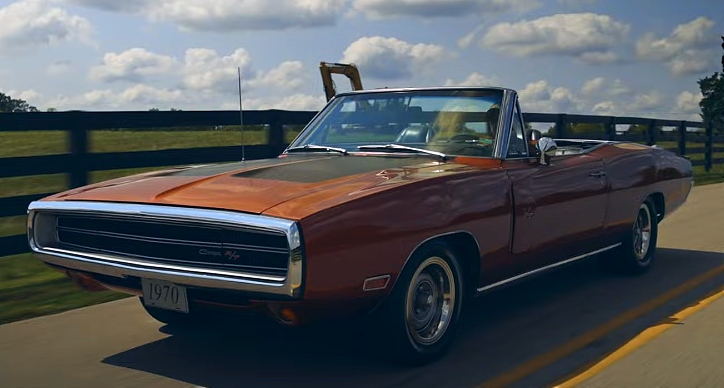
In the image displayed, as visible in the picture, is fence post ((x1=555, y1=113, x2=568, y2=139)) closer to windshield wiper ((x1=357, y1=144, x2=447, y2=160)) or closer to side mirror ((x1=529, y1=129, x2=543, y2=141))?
side mirror ((x1=529, y1=129, x2=543, y2=141))

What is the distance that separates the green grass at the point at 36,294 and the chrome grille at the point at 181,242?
1.50 m

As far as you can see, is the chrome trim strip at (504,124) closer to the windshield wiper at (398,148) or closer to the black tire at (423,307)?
the windshield wiper at (398,148)

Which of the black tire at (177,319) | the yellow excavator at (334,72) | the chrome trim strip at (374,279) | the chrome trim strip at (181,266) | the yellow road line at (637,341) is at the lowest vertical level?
the yellow road line at (637,341)

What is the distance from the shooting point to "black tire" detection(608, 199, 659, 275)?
7320 millimetres

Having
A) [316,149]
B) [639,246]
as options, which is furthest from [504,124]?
[639,246]

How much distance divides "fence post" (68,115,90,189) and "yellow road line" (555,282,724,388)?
216 inches

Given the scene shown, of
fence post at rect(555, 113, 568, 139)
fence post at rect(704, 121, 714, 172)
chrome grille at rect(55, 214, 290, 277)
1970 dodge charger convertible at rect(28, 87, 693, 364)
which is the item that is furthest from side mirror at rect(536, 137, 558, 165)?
fence post at rect(704, 121, 714, 172)

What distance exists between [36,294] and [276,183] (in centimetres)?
306

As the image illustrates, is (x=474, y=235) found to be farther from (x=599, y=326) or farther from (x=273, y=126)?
(x=273, y=126)

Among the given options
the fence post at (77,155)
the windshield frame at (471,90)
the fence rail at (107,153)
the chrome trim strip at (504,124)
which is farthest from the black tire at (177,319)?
the fence post at (77,155)

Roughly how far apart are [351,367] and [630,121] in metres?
16.8

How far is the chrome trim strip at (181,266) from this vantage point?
13.1ft

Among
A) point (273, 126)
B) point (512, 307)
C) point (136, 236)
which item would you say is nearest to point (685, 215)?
point (273, 126)

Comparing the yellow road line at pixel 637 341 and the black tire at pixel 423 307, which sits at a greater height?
the black tire at pixel 423 307
